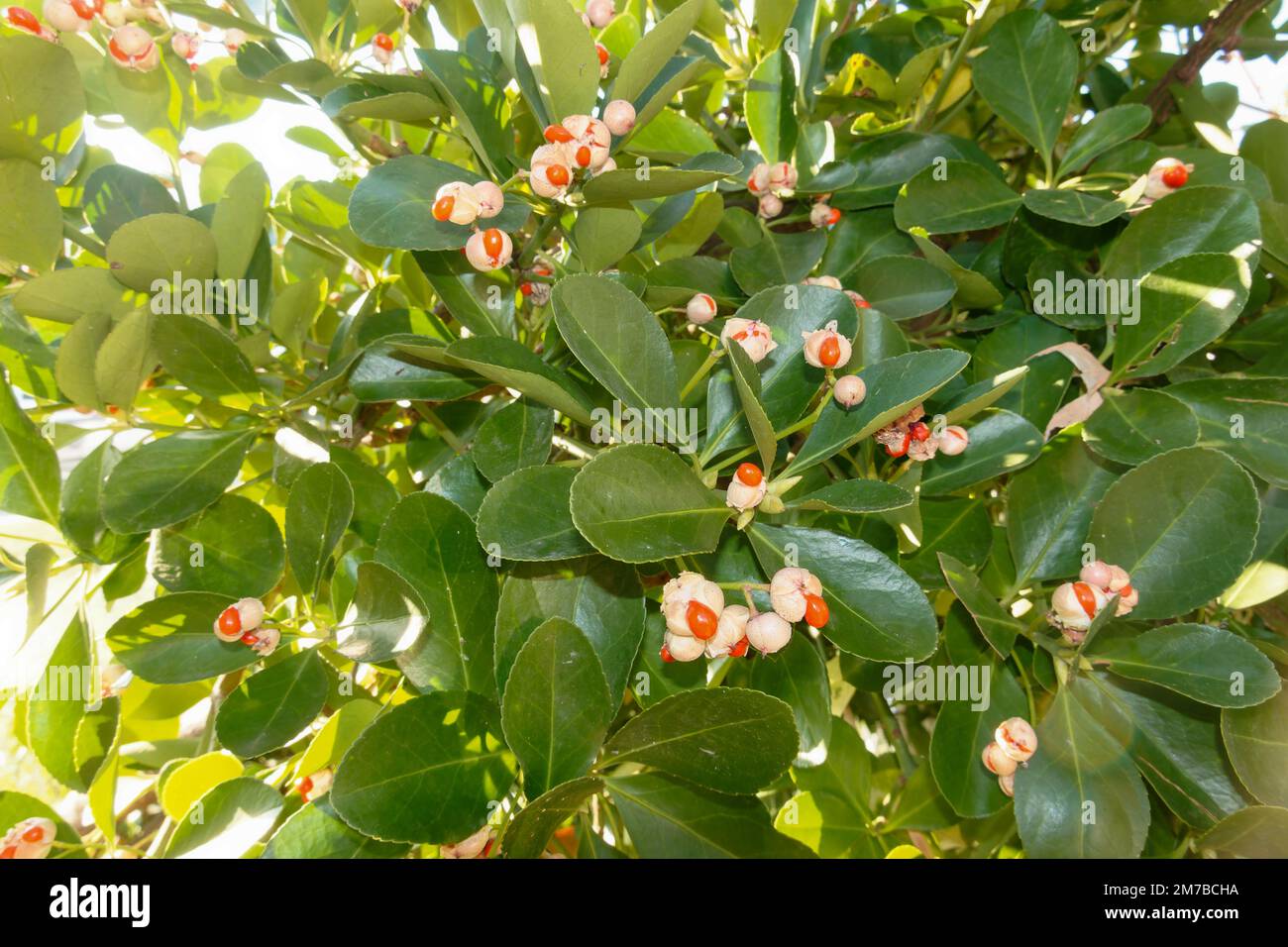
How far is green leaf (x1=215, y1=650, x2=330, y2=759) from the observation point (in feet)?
2.34

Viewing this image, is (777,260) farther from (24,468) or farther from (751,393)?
(24,468)

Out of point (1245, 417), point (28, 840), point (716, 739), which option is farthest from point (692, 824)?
point (1245, 417)

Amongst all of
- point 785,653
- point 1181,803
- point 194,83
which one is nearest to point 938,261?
point 785,653

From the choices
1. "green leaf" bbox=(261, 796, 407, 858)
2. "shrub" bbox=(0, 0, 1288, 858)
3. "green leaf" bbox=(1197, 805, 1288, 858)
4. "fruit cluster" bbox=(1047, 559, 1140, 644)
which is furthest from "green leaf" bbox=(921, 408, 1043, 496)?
"green leaf" bbox=(261, 796, 407, 858)

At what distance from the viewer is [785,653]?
750 millimetres

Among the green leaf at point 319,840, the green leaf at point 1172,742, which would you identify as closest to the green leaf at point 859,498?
the green leaf at point 1172,742

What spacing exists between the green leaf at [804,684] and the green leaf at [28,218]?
2.52 feet

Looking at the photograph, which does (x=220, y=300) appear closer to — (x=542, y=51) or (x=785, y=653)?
(x=542, y=51)

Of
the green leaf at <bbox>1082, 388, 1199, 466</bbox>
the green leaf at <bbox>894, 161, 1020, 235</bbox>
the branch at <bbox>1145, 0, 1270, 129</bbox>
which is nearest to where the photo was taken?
the green leaf at <bbox>1082, 388, 1199, 466</bbox>

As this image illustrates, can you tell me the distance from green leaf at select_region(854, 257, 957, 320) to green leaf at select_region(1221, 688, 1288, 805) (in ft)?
1.46

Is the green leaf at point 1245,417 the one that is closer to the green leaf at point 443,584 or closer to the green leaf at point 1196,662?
the green leaf at point 1196,662

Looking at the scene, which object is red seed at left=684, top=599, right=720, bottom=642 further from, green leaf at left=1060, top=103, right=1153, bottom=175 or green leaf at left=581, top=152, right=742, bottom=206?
green leaf at left=1060, top=103, right=1153, bottom=175

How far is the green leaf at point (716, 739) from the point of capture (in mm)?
591

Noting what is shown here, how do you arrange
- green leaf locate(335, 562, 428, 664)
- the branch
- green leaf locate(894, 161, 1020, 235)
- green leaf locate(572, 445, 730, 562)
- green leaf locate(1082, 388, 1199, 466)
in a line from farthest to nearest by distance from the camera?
the branch → green leaf locate(894, 161, 1020, 235) → green leaf locate(1082, 388, 1199, 466) → green leaf locate(335, 562, 428, 664) → green leaf locate(572, 445, 730, 562)
